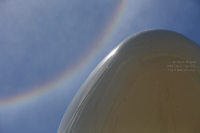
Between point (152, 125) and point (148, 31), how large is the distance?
45.9 inches

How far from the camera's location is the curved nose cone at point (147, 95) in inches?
86.7

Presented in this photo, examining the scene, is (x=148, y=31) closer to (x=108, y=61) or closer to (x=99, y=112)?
(x=108, y=61)

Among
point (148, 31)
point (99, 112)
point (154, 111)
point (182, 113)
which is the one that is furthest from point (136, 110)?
point (148, 31)

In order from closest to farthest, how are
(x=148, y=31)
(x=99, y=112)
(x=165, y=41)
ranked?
(x=99, y=112) < (x=165, y=41) < (x=148, y=31)

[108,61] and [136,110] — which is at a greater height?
[108,61]

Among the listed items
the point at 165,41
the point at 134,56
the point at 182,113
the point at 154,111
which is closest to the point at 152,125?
the point at 154,111

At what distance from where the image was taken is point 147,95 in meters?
2.27

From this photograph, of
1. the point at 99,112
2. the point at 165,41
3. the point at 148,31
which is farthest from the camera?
the point at 148,31

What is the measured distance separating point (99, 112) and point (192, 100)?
104 centimetres

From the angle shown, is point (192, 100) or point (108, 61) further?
point (108, 61)

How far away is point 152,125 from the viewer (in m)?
2.25

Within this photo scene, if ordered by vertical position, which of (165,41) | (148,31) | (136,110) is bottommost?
(136,110)

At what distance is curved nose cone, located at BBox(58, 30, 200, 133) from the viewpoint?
86.7 inches

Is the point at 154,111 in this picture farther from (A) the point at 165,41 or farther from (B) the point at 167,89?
(A) the point at 165,41
